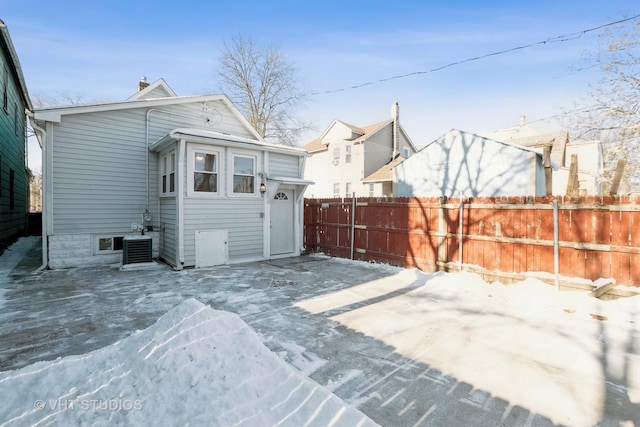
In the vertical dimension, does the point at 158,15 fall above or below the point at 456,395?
above

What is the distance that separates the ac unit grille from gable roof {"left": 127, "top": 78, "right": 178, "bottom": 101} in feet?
21.2

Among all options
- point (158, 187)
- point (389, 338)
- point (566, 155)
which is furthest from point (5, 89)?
point (566, 155)

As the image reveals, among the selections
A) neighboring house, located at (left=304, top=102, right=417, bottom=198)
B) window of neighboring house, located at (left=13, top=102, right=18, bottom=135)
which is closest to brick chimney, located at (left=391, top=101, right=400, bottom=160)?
neighboring house, located at (left=304, top=102, right=417, bottom=198)

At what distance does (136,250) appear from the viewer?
783 cm

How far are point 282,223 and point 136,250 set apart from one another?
13.1 feet

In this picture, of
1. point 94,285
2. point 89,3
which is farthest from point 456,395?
point 89,3

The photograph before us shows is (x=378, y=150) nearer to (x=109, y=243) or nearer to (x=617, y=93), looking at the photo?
(x=617, y=93)

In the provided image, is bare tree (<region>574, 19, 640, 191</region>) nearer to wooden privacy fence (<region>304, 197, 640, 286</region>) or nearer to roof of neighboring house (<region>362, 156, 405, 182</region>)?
roof of neighboring house (<region>362, 156, 405, 182</region>)

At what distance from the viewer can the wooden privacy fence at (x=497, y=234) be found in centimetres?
490

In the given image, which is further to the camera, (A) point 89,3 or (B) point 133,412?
(A) point 89,3

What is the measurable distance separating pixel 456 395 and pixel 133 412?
2.43 meters

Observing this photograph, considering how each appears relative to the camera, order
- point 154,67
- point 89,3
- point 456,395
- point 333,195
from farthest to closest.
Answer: point 333,195 → point 154,67 → point 89,3 → point 456,395

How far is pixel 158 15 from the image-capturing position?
32.4 ft

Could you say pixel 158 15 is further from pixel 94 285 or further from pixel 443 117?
pixel 443 117
